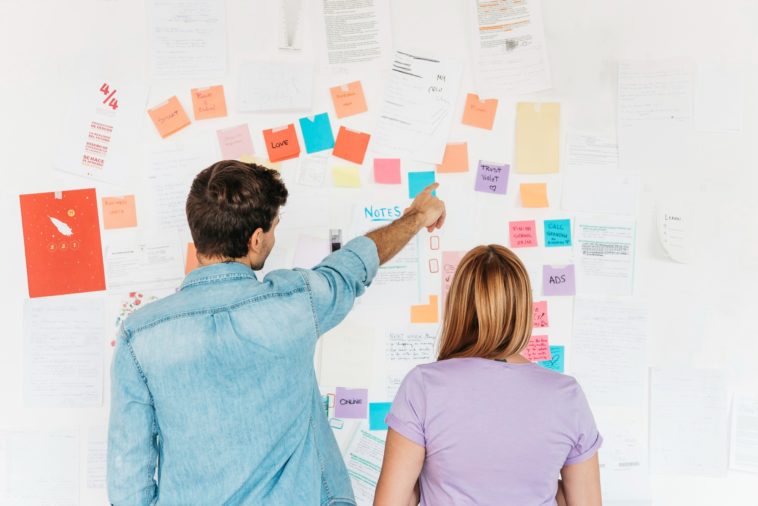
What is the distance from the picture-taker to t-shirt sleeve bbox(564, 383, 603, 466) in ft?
3.53

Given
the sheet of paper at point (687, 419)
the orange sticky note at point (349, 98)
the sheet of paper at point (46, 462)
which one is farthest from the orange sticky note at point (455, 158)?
the sheet of paper at point (46, 462)

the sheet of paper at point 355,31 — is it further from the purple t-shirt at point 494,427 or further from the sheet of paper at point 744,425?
the sheet of paper at point 744,425

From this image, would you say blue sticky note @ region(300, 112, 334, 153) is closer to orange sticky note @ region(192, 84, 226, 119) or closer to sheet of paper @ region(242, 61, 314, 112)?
sheet of paper @ region(242, 61, 314, 112)

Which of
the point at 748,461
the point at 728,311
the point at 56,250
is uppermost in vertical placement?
the point at 56,250

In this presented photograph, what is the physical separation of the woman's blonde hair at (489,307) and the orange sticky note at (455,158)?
491mm

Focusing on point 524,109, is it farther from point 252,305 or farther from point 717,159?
point 252,305

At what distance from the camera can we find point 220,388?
1.07 m

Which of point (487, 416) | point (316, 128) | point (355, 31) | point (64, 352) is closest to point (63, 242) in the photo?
point (64, 352)

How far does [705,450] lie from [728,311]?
390 millimetres

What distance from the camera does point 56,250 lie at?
159 cm

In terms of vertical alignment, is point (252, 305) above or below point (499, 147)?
below

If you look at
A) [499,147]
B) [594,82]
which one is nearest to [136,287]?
[499,147]

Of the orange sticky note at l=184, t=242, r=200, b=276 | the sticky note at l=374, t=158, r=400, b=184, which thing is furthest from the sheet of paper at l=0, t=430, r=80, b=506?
the sticky note at l=374, t=158, r=400, b=184

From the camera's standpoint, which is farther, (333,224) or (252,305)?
(333,224)
